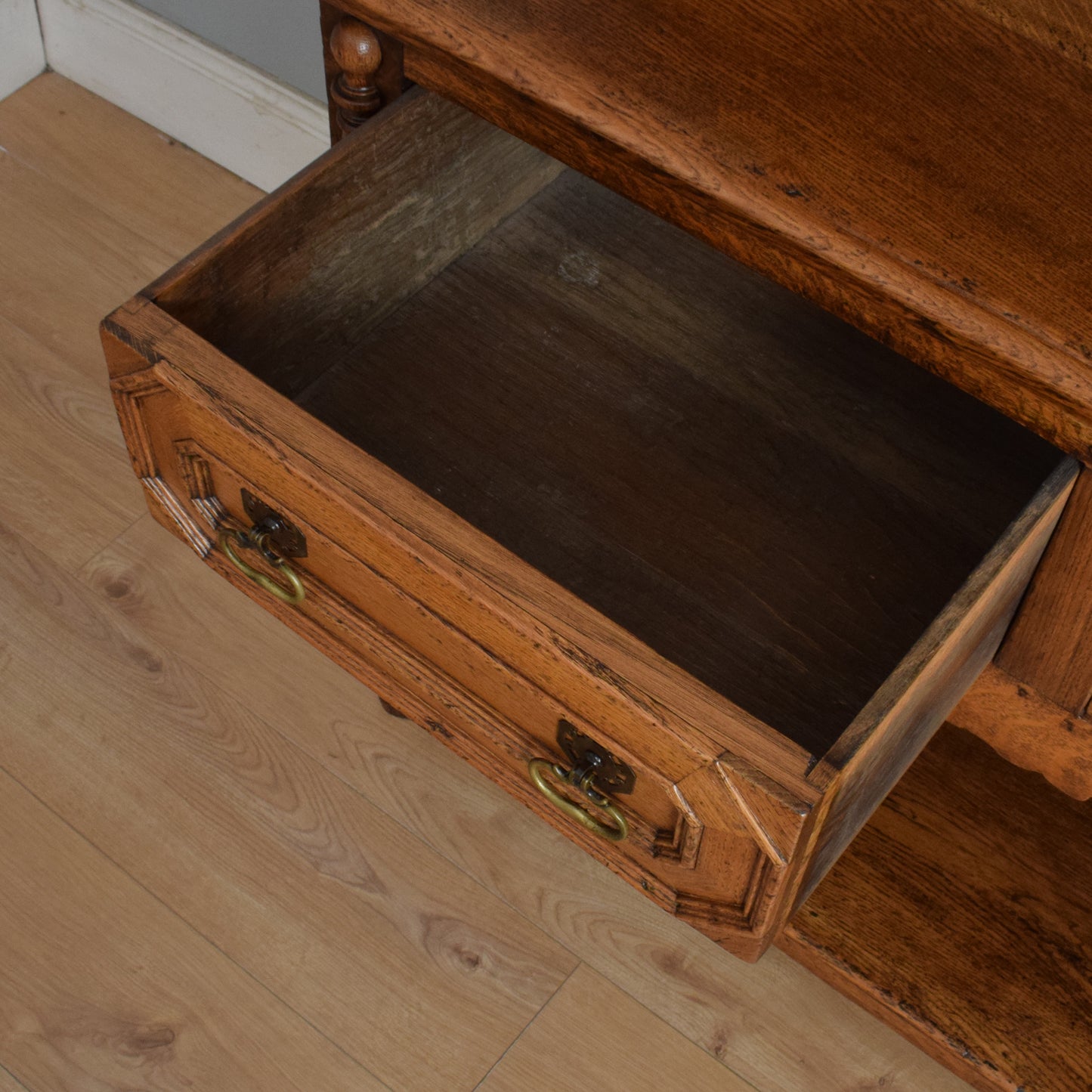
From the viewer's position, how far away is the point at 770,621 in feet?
2.75

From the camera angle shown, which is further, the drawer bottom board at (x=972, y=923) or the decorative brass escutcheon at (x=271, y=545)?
the drawer bottom board at (x=972, y=923)

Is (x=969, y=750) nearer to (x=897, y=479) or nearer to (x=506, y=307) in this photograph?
(x=897, y=479)

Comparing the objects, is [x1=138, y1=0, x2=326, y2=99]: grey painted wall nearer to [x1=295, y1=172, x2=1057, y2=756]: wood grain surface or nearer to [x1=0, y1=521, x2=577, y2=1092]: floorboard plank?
[x1=295, y1=172, x2=1057, y2=756]: wood grain surface

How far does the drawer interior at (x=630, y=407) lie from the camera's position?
836 mm

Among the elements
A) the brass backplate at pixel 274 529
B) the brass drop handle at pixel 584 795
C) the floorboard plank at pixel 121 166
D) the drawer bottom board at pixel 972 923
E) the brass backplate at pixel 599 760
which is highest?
the brass backplate at pixel 274 529

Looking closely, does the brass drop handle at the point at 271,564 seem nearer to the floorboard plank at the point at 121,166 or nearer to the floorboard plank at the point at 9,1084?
the floorboard plank at the point at 9,1084

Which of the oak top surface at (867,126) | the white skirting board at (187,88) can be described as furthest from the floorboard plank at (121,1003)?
the white skirting board at (187,88)

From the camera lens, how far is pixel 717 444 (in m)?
0.92

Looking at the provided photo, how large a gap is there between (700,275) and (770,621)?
0.91ft

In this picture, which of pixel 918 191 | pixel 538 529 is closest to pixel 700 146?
pixel 918 191

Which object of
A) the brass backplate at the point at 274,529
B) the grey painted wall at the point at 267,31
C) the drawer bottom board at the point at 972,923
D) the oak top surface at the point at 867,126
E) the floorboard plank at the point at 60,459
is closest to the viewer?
the oak top surface at the point at 867,126

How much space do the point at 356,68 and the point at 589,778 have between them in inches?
17.3

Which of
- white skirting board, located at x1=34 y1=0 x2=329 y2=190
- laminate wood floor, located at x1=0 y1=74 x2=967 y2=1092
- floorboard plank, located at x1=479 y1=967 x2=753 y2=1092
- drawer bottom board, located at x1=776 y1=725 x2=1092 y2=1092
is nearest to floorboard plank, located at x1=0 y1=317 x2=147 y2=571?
laminate wood floor, located at x1=0 y1=74 x2=967 y2=1092

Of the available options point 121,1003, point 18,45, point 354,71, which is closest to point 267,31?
point 18,45
